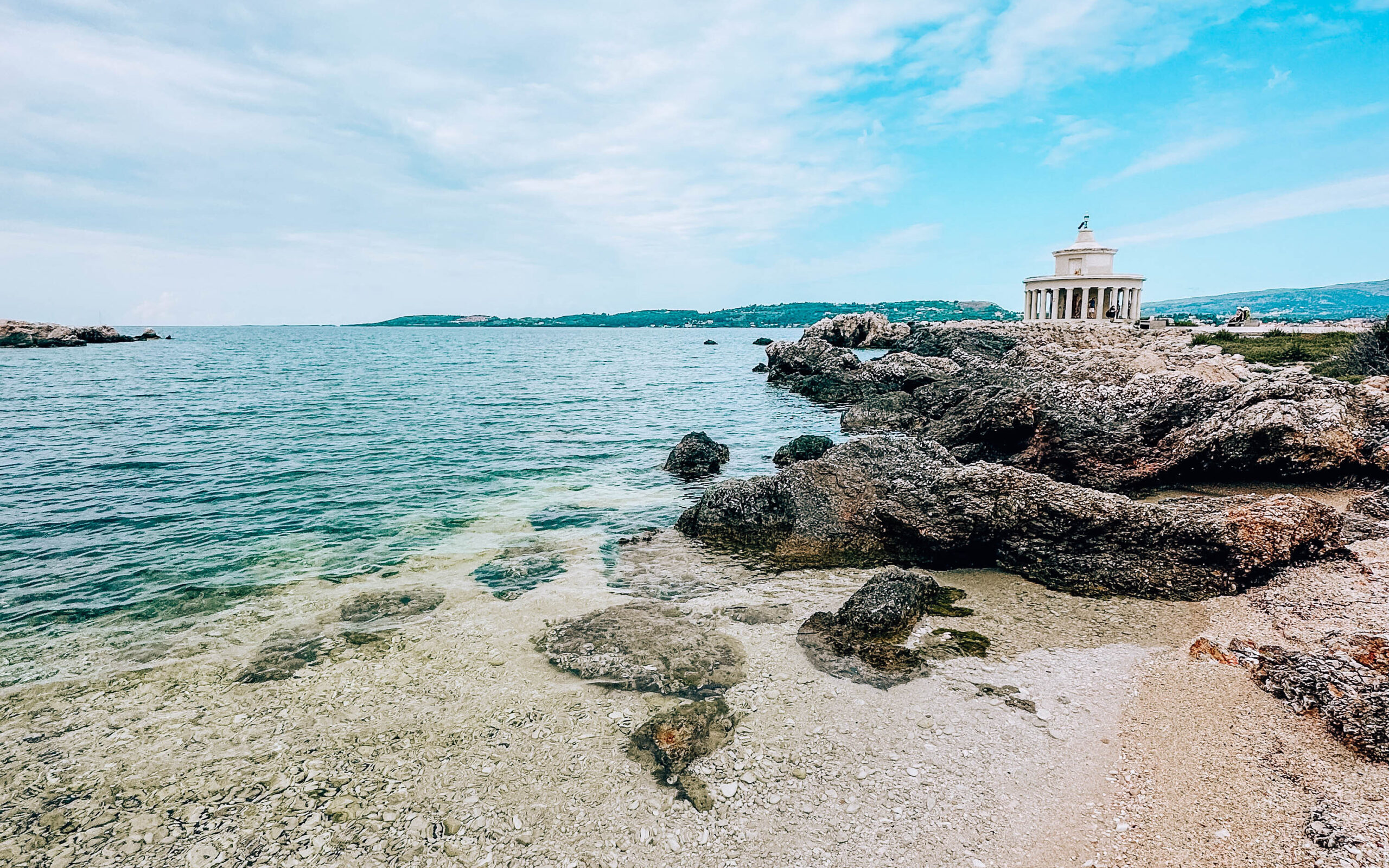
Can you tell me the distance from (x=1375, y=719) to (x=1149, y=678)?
1.62 metres

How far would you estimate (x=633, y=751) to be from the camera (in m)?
5.82

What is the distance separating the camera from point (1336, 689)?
5.41 meters

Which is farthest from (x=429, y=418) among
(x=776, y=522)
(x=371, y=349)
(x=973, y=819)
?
(x=371, y=349)

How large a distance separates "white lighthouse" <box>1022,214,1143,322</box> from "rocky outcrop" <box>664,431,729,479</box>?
5993 centimetres

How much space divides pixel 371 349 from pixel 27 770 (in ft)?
417

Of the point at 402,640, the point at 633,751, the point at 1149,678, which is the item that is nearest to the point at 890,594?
the point at 1149,678

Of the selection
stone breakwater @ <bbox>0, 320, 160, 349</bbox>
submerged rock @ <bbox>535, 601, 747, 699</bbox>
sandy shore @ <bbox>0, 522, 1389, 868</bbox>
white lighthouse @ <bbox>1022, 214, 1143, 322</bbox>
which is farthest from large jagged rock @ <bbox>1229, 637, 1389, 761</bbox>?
stone breakwater @ <bbox>0, 320, 160, 349</bbox>

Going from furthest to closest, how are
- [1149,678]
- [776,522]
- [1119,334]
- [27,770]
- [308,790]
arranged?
1. [1119,334]
2. [776,522]
3. [1149,678]
4. [27,770]
5. [308,790]

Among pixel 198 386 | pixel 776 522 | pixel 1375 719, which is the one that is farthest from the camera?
pixel 198 386

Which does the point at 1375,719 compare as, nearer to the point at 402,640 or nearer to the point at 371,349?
the point at 402,640

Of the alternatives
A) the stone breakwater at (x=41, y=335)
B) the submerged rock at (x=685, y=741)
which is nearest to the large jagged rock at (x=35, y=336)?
the stone breakwater at (x=41, y=335)

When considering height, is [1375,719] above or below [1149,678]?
above

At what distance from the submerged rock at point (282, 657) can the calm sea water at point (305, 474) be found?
2444 millimetres

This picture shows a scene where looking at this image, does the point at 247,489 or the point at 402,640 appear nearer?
the point at 402,640
